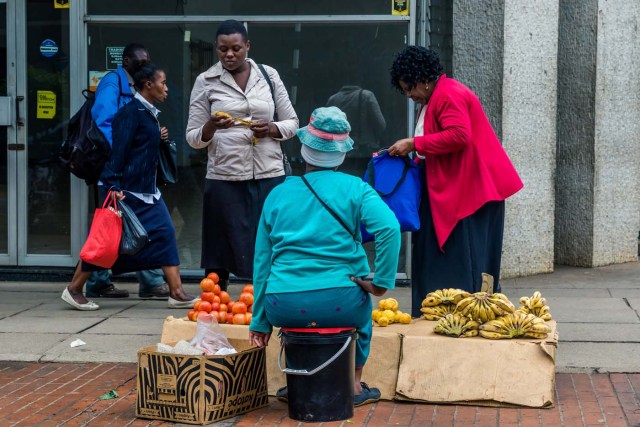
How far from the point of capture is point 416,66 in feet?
21.8

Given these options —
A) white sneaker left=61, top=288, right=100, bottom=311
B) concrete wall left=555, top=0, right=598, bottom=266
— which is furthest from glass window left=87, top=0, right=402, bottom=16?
white sneaker left=61, top=288, right=100, bottom=311

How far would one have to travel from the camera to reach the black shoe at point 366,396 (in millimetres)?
5680

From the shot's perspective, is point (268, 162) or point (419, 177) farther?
point (268, 162)

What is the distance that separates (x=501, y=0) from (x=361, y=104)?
1.47 m

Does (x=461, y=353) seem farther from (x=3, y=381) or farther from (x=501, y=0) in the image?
(x=501, y=0)

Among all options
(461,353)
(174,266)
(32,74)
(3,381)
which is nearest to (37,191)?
(32,74)

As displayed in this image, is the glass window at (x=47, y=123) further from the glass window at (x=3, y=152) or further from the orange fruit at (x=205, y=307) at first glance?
the orange fruit at (x=205, y=307)

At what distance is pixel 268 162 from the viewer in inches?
293

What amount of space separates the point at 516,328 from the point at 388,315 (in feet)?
2.49

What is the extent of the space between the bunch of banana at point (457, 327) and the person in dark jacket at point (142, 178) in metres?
3.00

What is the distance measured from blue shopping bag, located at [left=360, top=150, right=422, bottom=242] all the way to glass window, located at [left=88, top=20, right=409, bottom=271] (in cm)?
297

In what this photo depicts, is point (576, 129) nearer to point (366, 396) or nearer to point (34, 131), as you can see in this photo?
point (34, 131)

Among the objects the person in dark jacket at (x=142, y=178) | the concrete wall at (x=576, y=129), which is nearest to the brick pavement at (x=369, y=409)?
the person in dark jacket at (x=142, y=178)

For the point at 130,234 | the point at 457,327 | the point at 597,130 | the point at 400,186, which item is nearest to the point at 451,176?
the point at 400,186
